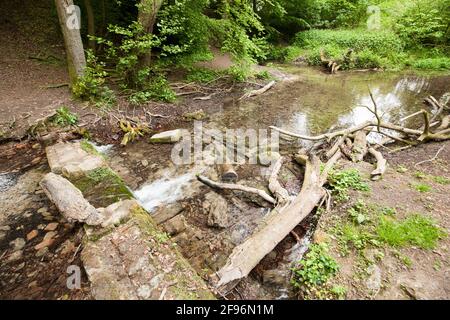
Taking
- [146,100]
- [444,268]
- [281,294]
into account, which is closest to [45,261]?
[281,294]

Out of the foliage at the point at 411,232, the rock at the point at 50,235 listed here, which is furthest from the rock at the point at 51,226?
the foliage at the point at 411,232

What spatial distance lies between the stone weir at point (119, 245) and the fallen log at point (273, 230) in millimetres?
417

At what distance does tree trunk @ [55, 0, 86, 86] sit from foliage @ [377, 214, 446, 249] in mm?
7749

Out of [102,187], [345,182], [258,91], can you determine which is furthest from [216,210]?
[258,91]

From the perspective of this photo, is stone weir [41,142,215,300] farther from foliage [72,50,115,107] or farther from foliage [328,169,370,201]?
foliage [72,50,115,107]

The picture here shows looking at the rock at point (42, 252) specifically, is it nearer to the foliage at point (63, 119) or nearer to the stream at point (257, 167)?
the stream at point (257, 167)

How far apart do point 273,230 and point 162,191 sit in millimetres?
2266

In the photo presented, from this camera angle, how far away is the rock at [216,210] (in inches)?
164

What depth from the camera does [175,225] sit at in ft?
13.6

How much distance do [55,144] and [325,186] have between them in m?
5.77

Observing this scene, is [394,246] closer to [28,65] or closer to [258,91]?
[258,91]

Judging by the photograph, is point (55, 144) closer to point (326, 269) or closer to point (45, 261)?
point (45, 261)

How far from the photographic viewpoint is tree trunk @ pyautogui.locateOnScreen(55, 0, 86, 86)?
21.1 ft

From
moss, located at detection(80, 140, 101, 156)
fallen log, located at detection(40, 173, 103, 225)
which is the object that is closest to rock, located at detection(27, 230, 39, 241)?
fallen log, located at detection(40, 173, 103, 225)
